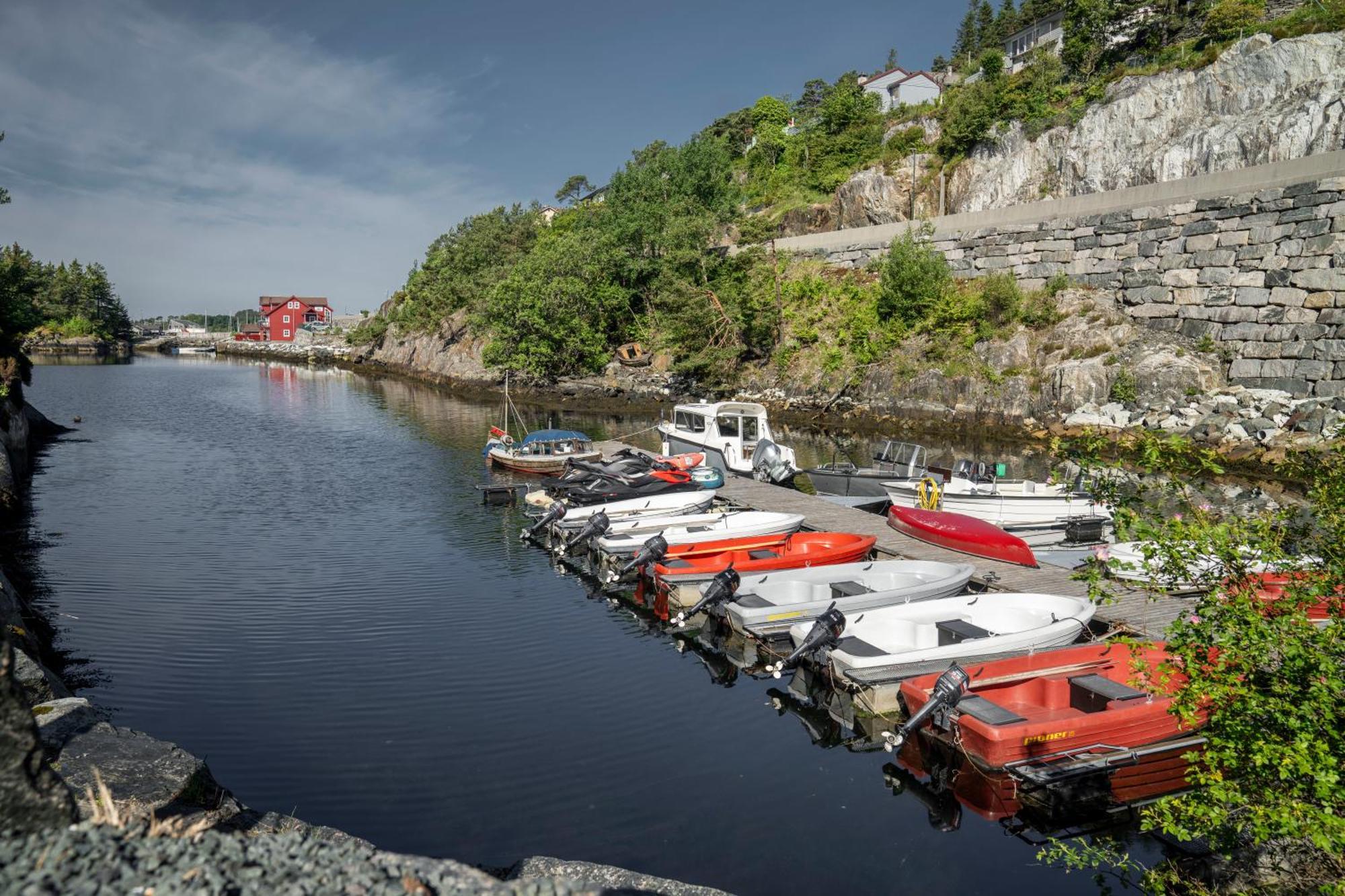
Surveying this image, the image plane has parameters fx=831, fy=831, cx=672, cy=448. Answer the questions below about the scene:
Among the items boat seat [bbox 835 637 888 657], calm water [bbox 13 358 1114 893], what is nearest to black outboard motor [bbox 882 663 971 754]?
calm water [bbox 13 358 1114 893]

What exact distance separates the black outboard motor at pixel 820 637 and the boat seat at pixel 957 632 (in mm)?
1589

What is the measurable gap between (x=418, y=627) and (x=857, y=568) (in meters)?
8.58

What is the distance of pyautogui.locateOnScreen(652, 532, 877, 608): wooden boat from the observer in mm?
16641

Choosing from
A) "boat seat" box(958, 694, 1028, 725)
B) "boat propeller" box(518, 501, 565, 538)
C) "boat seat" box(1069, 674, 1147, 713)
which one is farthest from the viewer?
"boat propeller" box(518, 501, 565, 538)

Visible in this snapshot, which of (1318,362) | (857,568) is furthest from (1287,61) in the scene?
(857,568)

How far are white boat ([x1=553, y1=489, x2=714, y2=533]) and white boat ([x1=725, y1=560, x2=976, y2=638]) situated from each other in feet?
19.4

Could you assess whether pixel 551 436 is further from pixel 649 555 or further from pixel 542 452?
pixel 649 555

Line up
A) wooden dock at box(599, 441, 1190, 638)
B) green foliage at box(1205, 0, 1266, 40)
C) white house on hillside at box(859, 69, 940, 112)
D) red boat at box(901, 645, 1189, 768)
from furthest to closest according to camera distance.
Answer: white house on hillside at box(859, 69, 940, 112), green foliage at box(1205, 0, 1266, 40), wooden dock at box(599, 441, 1190, 638), red boat at box(901, 645, 1189, 768)

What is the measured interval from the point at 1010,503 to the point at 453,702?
1533 centimetres

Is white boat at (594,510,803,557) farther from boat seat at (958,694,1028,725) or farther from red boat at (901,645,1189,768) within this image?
boat seat at (958,694,1028,725)

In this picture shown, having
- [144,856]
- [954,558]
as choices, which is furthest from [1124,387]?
[144,856]

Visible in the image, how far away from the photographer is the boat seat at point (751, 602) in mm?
14641

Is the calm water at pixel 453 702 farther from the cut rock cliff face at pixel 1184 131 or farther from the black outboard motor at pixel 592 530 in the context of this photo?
the cut rock cliff face at pixel 1184 131

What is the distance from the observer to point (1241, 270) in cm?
3722
